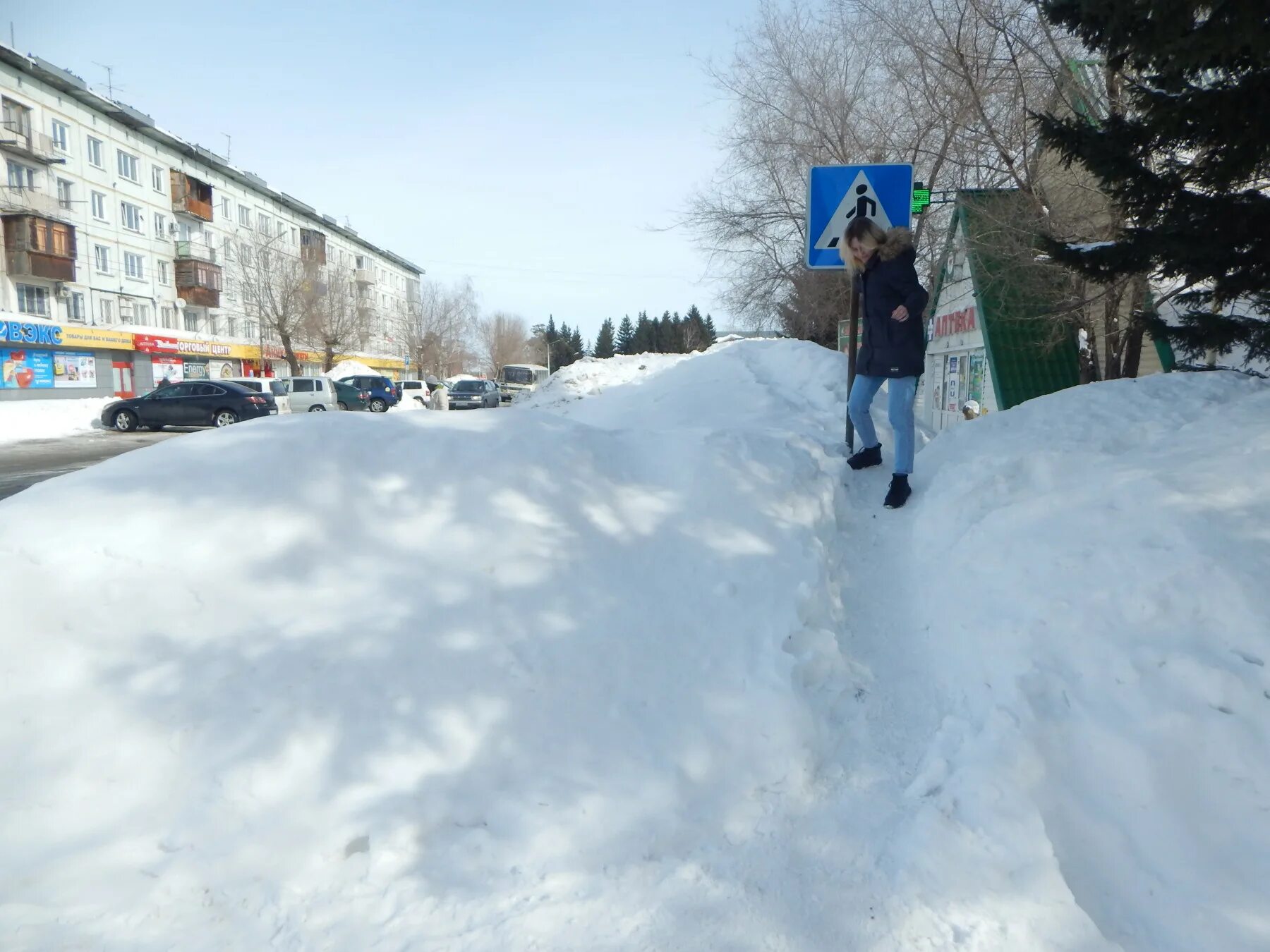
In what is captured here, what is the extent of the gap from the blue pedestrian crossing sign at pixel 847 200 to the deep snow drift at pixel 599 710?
8.98ft

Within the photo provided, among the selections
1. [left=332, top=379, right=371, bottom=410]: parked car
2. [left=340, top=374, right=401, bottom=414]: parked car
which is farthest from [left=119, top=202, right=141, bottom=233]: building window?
[left=332, top=379, right=371, bottom=410]: parked car

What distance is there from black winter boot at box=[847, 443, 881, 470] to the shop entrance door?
40286 millimetres

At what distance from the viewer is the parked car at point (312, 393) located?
1168 inches

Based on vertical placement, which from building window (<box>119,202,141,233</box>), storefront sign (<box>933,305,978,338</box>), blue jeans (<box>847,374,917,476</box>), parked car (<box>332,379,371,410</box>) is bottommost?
blue jeans (<box>847,374,917,476</box>)

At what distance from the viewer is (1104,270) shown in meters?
6.08

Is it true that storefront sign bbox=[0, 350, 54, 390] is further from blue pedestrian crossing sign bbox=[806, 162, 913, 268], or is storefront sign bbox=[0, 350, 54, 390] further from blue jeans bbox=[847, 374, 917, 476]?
blue jeans bbox=[847, 374, 917, 476]

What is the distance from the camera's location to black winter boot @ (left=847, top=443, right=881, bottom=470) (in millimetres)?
5297

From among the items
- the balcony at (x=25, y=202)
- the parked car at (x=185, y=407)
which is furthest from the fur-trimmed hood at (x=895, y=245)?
the balcony at (x=25, y=202)

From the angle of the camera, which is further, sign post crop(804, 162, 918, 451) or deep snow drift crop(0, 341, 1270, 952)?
sign post crop(804, 162, 918, 451)

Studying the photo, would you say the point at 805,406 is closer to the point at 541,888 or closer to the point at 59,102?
the point at 541,888

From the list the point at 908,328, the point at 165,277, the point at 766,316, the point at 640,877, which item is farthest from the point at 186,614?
the point at 165,277

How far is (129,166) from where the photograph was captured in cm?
3791

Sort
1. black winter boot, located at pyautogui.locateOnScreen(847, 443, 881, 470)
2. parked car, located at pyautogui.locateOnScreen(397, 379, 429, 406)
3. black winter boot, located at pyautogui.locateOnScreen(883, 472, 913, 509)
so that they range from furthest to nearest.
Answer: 1. parked car, located at pyautogui.locateOnScreen(397, 379, 429, 406)
2. black winter boot, located at pyautogui.locateOnScreen(847, 443, 881, 470)
3. black winter boot, located at pyautogui.locateOnScreen(883, 472, 913, 509)

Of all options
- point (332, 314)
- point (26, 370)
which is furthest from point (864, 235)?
point (332, 314)
